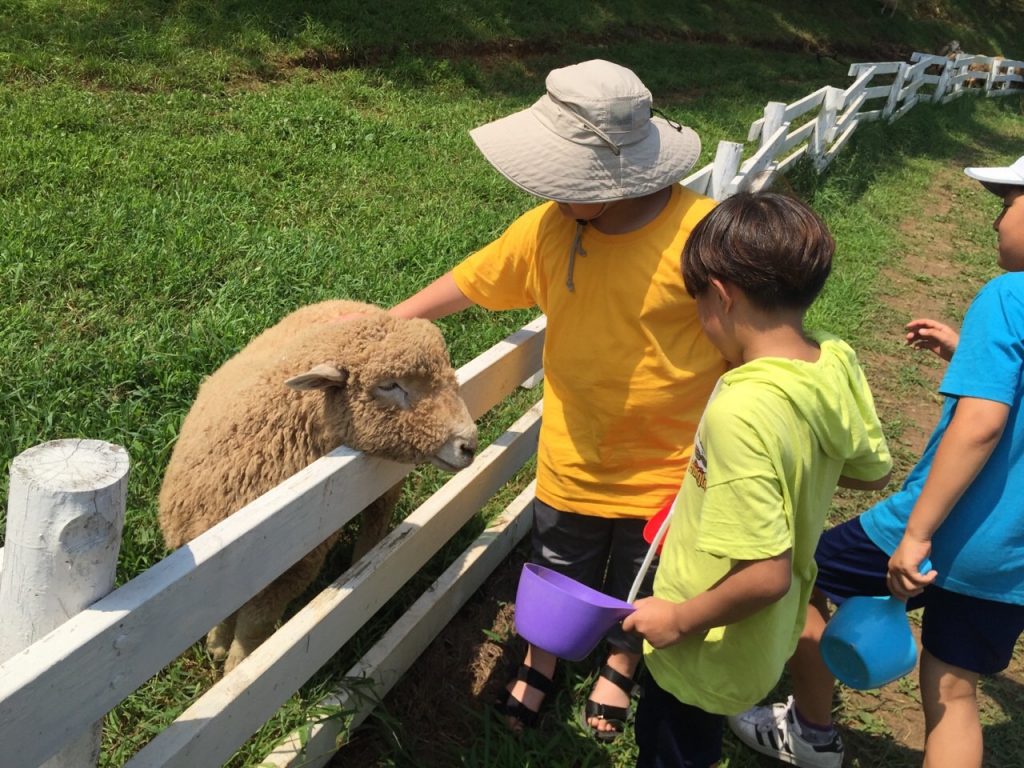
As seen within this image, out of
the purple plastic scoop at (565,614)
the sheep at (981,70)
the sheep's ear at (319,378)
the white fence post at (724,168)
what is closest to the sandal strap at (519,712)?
the purple plastic scoop at (565,614)

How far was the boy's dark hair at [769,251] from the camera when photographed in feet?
6.13

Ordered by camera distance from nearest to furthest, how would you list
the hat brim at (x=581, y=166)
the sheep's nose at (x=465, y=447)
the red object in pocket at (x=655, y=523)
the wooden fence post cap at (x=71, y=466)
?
1. the wooden fence post cap at (x=71, y=466)
2. the hat brim at (x=581, y=166)
3. the red object in pocket at (x=655, y=523)
4. the sheep's nose at (x=465, y=447)

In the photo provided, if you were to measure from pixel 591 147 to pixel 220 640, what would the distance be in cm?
204

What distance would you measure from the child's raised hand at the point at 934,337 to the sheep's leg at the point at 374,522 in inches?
75.7

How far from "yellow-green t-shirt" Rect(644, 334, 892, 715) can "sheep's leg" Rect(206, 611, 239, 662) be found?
1.50 metres

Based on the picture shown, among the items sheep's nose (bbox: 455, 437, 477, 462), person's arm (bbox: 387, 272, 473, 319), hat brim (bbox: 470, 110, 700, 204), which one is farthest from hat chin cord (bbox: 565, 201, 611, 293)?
sheep's nose (bbox: 455, 437, 477, 462)

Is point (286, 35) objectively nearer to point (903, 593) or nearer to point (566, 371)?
point (566, 371)

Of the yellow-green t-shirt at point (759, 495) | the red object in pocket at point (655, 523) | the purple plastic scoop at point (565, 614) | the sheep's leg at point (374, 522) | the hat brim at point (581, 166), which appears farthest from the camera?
the sheep's leg at point (374, 522)

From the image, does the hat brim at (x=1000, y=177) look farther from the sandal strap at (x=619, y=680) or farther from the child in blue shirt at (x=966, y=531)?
the sandal strap at (x=619, y=680)

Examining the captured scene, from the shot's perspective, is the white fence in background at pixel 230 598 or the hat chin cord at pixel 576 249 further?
the hat chin cord at pixel 576 249

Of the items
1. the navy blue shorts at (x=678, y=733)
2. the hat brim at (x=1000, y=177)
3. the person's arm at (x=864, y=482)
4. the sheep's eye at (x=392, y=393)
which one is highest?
the hat brim at (x=1000, y=177)

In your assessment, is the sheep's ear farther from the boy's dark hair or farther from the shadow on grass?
the shadow on grass

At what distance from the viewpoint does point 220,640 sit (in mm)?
2838

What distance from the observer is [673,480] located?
2.62 metres
